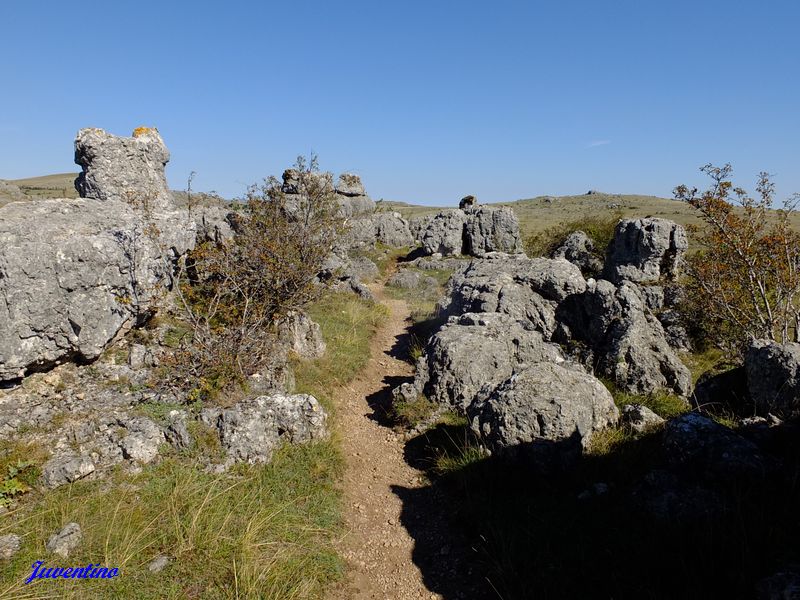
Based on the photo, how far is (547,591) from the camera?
5.19 meters

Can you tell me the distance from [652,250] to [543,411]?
1616 centimetres

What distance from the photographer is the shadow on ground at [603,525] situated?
15.9 ft

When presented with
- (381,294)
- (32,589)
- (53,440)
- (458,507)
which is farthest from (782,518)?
(381,294)

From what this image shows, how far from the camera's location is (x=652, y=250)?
20281mm

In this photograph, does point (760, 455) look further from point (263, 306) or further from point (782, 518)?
point (263, 306)

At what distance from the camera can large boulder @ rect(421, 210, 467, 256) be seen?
3164cm

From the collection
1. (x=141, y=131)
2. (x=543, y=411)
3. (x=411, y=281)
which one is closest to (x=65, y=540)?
(x=543, y=411)

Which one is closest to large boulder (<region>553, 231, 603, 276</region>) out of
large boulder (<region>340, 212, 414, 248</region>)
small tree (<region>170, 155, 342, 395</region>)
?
large boulder (<region>340, 212, 414, 248</region>)

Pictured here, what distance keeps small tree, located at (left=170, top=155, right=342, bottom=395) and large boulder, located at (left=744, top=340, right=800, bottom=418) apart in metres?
9.78

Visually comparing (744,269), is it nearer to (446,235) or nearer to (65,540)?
(65,540)

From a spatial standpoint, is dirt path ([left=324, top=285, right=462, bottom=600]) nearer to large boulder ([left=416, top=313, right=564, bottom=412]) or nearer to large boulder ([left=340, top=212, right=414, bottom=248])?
large boulder ([left=416, top=313, right=564, bottom=412])

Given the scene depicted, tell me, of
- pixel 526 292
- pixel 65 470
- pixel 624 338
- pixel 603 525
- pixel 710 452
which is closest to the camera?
pixel 603 525

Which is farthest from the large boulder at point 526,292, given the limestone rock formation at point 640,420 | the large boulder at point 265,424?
the large boulder at point 265,424

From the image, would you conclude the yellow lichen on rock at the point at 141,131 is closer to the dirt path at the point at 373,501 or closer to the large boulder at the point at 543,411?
the dirt path at the point at 373,501
